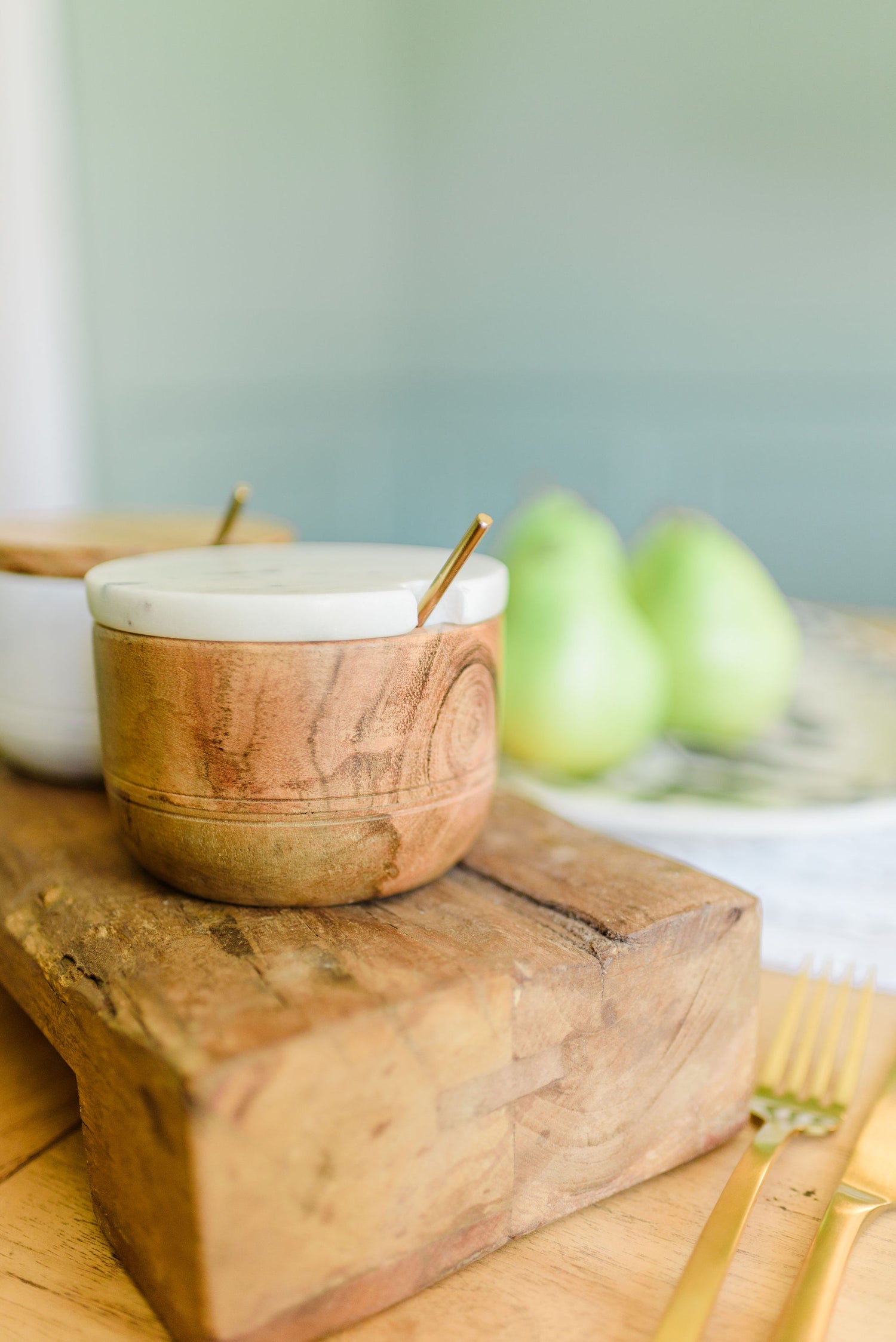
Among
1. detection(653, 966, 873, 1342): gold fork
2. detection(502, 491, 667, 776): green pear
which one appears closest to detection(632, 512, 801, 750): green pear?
detection(502, 491, 667, 776): green pear

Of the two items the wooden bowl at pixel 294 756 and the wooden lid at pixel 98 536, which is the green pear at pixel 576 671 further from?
the wooden bowl at pixel 294 756

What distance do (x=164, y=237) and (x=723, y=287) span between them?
1.24 m

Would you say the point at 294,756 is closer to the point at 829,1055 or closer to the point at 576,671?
the point at 829,1055

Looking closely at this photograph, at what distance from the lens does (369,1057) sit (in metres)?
0.21

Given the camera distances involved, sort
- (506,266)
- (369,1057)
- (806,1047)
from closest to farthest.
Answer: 1. (369,1057)
2. (806,1047)
3. (506,266)

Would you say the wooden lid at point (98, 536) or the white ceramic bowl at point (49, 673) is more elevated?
the wooden lid at point (98, 536)

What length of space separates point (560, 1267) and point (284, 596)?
171mm

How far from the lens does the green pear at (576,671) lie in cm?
55

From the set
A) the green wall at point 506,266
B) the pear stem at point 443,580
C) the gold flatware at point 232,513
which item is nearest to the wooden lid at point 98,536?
the gold flatware at point 232,513

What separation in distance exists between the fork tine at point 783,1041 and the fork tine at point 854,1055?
0.05 feet

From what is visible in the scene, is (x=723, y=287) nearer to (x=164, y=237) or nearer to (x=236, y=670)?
(x=164, y=237)

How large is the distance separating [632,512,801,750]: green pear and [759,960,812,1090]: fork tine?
0.29 metres

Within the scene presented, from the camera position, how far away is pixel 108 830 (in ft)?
1.07

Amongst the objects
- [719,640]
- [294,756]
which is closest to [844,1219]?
[294,756]
